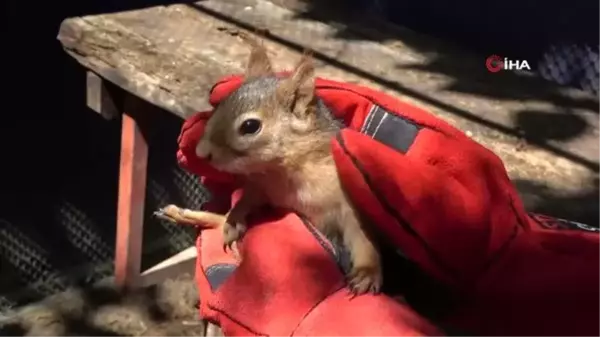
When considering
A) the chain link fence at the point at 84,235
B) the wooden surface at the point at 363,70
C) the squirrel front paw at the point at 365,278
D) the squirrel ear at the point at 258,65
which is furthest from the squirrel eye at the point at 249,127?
the chain link fence at the point at 84,235

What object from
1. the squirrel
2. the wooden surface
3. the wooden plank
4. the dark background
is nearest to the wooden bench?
the wooden surface

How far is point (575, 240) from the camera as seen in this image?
4.63 feet

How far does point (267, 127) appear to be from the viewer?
4.83ft

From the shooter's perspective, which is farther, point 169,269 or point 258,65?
point 169,269

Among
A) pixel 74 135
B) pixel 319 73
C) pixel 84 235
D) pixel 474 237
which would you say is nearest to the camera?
pixel 474 237

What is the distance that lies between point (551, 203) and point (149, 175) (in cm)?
151

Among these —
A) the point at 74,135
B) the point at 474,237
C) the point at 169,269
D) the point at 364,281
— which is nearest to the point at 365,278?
the point at 364,281

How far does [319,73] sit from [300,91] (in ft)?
2.08

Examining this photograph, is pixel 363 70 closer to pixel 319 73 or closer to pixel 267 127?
pixel 319 73

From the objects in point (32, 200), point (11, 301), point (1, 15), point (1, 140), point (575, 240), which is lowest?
point (11, 301)

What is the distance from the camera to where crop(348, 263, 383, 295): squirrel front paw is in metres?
1.37

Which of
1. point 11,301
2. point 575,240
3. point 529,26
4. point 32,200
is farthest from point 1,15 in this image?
point 575,240

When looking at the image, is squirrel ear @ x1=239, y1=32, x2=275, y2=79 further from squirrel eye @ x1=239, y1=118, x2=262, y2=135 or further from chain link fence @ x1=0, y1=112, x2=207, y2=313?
chain link fence @ x1=0, y1=112, x2=207, y2=313

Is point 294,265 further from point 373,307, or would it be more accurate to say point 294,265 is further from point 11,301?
point 11,301
